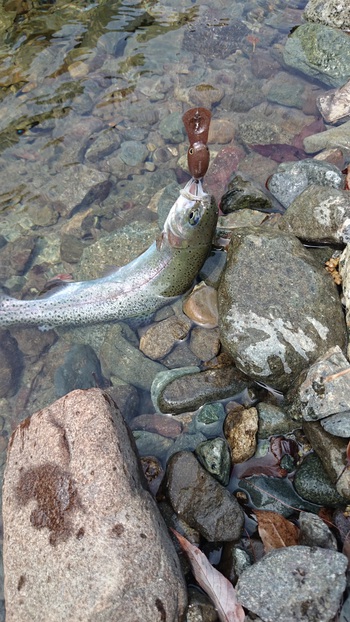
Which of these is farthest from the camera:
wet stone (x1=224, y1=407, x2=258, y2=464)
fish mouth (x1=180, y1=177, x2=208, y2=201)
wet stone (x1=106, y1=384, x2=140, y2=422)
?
wet stone (x1=106, y1=384, x2=140, y2=422)

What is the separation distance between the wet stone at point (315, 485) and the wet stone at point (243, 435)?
0.50 meters

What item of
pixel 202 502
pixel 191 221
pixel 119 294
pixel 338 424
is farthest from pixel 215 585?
pixel 191 221

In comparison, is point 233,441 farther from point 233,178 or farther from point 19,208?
point 19,208

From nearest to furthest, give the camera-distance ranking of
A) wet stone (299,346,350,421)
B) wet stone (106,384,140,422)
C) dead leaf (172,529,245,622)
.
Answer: dead leaf (172,529,245,622) → wet stone (299,346,350,421) → wet stone (106,384,140,422)

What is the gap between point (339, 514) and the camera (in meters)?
4.05

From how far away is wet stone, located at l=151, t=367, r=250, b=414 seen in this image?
5.08 meters

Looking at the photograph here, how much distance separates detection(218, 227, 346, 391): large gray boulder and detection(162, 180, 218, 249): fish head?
0.47 meters

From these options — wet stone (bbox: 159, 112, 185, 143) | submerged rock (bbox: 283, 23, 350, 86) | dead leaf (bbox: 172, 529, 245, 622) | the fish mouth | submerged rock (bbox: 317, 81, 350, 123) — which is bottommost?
dead leaf (bbox: 172, 529, 245, 622)

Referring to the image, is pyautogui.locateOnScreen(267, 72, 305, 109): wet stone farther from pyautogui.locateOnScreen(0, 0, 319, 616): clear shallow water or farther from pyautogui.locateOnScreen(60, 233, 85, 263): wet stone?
pyautogui.locateOnScreen(60, 233, 85, 263): wet stone

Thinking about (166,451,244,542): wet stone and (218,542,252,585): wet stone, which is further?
(166,451,244,542): wet stone

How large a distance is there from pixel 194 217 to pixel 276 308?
1.45 m

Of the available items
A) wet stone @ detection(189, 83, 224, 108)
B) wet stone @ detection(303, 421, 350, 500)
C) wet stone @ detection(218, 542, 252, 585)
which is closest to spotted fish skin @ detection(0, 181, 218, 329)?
wet stone @ detection(303, 421, 350, 500)

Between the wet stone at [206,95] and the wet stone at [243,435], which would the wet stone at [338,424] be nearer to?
the wet stone at [243,435]

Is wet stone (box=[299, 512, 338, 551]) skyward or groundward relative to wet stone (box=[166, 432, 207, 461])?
skyward
